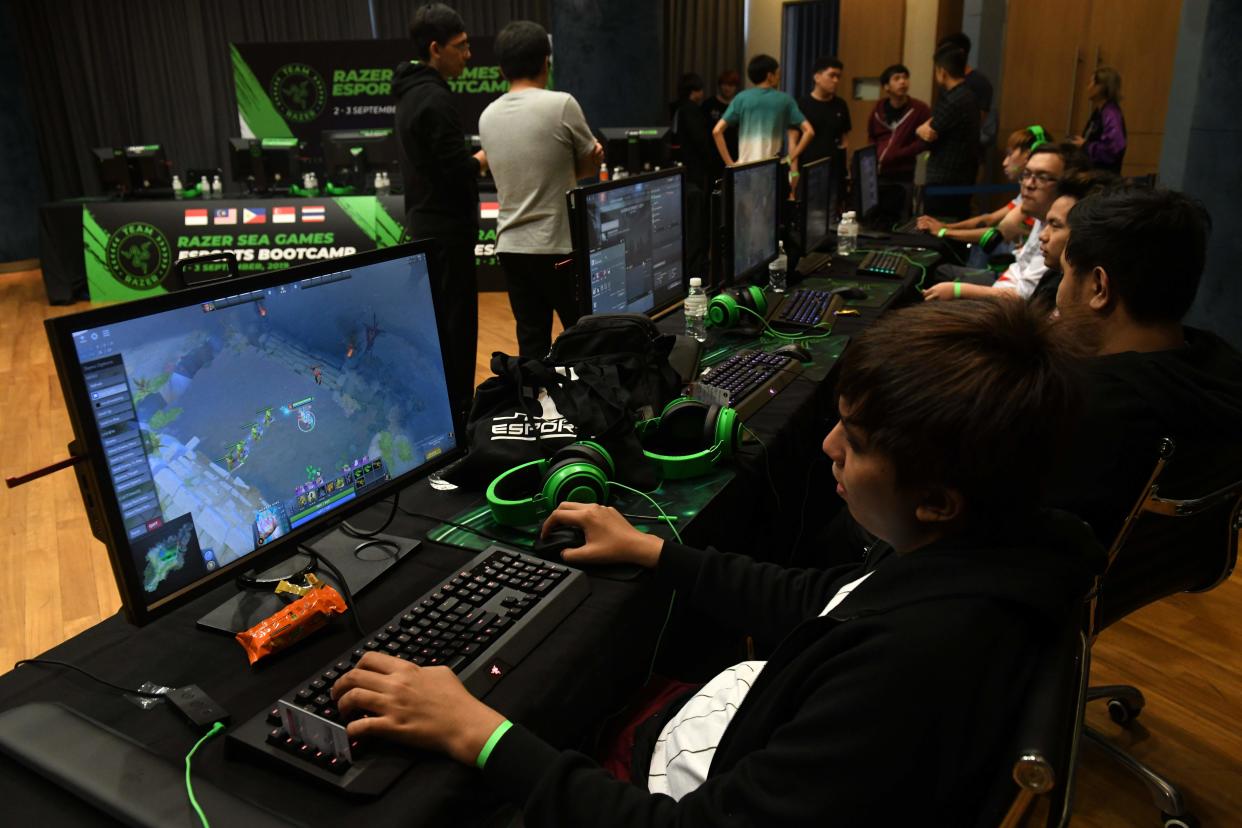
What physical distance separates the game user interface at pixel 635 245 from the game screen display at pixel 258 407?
0.80m

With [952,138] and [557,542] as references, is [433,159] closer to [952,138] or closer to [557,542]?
[557,542]

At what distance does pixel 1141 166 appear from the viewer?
691 centimetres

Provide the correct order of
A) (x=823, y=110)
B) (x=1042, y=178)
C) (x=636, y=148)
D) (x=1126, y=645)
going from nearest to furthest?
(x=1126, y=645)
(x=1042, y=178)
(x=636, y=148)
(x=823, y=110)

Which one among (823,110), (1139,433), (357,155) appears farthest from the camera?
(823,110)

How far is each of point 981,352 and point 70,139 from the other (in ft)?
31.9

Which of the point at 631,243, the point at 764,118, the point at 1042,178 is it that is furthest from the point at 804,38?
the point at 631,243

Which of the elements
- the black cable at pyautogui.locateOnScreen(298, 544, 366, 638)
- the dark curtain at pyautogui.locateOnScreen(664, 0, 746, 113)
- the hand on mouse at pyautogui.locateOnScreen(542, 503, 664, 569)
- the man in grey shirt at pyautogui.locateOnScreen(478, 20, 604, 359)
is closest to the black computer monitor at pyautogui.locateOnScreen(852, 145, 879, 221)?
the man in grey shirt at pyautogui.locateOnScreen(478, 20, 604, 359)

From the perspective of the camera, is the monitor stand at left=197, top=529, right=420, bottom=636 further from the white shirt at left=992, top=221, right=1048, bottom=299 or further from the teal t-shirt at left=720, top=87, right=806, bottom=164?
the teal t-shirt at left=720, top=87, right=806, bottom=164

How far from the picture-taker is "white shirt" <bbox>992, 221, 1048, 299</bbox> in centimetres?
322

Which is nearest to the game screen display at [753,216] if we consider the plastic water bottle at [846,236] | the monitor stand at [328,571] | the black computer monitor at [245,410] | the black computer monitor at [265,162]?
the plastic water bottle at [846,236]

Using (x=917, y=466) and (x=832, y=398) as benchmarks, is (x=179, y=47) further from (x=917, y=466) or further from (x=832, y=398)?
→ (x=917, y=466)

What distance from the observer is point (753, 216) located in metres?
3.04

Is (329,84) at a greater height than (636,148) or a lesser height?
greater

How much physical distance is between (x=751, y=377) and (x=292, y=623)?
138 cm
